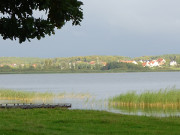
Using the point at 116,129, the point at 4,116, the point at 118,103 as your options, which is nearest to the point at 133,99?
the point at 118,103

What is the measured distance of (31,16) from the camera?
12.2m

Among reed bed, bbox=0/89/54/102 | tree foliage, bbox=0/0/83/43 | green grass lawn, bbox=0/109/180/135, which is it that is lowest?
reed bed, bbox=0/89/54/102

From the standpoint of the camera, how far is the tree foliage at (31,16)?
11.9 meters

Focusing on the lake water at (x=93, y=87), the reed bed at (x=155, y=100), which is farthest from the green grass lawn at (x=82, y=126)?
the lake water at (x=93, y=87)

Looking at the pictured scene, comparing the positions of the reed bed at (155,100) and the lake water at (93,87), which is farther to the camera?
the lake water at (93,87)

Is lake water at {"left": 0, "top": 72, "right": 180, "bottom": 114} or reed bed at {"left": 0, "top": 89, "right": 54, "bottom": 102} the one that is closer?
reed bed at {"left": 0, "top": 89, "right": 54, "bottom": 102}

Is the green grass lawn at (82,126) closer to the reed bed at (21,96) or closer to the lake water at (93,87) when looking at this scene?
the lake water at (93,87)

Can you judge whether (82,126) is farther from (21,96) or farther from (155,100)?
(21,96)

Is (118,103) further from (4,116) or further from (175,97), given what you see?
(4,116)

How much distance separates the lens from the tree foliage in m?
11.9

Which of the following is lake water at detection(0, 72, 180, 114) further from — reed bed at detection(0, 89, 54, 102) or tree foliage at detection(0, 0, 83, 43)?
tree foliage at detection(0, 0, 83, 43)

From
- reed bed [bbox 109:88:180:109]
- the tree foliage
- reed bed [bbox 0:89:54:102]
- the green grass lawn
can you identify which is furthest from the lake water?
the tree foliage

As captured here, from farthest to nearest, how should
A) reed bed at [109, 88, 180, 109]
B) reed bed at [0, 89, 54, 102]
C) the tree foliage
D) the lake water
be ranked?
the lake water < reed bed at [0, 89, 54, 102] < reed bed at [109, 88, 180, 109] < the tree foliage

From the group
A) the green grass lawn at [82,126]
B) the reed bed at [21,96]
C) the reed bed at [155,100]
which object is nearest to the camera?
the green grass lawn at [82,126]
